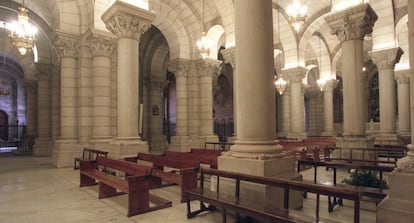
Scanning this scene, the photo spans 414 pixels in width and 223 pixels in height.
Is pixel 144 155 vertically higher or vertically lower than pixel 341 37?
lower

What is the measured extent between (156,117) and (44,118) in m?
7.06

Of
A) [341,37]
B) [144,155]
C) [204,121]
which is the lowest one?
[144,155]

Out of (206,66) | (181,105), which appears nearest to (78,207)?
(181,105)

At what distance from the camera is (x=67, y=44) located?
11.1 m

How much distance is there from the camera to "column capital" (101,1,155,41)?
8.52 metres

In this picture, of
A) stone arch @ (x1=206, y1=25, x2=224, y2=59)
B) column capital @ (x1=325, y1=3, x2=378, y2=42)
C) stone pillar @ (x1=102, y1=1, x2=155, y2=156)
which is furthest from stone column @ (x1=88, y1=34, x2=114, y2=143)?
column capital @ (x1=325, y1=3, x2=378, y2=42)

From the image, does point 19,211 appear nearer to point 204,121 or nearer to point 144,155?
point 144,155

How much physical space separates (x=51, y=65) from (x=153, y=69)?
6.59 meters

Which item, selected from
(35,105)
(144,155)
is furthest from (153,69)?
(144,155)

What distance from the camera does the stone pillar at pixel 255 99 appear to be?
4559 mm

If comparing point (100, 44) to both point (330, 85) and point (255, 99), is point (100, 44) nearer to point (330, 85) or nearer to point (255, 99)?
point (255, 99)

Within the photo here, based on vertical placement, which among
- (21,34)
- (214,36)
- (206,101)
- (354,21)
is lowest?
(206,101)

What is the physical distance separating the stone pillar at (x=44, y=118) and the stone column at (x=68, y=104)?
6.54m

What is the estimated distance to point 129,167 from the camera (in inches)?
229
